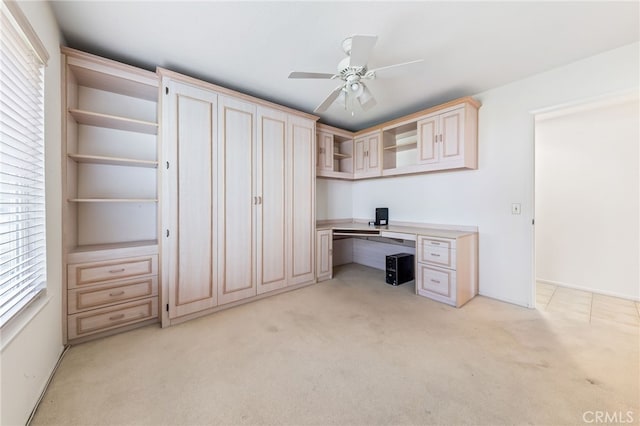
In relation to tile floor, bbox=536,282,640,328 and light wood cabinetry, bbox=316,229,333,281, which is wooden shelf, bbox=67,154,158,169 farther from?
tile floor, bbox=536,282,640,328

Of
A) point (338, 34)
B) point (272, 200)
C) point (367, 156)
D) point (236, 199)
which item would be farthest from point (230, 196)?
point (367, 156)

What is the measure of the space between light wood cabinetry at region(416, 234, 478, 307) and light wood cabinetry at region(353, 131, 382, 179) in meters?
1.36

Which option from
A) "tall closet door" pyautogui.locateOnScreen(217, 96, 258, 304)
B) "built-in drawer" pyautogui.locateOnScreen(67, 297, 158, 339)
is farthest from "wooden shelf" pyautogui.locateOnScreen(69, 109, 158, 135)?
"built-in drawer" pyautogui.locateOnScreen(67, 297, 158, 339)

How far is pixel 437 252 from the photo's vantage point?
111 inches

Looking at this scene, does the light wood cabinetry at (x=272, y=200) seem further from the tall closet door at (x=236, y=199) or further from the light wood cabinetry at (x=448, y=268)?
the light wood cabinetry at (x=448, y=268)

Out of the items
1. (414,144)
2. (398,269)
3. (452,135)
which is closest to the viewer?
(452,135)

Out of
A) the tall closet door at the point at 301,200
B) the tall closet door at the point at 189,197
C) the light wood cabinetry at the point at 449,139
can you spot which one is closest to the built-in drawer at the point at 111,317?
the tall closet door at the point at 189,197

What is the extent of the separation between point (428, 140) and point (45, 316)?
12.6 ft

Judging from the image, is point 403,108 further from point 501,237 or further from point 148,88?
point 148,88

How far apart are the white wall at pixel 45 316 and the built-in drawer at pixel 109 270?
0.47 feet

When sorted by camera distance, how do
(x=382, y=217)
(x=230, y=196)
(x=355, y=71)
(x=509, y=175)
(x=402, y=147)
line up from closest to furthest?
(x=355, y=71) → (x=230, y=196) → (x=509, y=175) → (x=402, y=147) → (x=382, y=217)

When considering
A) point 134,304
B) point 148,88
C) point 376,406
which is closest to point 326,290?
point 376,406

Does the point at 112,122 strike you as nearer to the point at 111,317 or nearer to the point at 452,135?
the point at 111,317

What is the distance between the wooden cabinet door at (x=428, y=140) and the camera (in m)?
3.03
